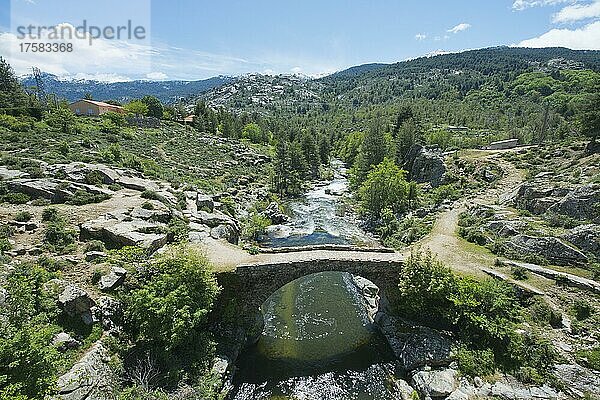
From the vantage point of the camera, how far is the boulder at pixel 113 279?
1958cm

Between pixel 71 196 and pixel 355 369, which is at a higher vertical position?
pixel 71 196

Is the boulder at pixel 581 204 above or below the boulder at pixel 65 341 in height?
above

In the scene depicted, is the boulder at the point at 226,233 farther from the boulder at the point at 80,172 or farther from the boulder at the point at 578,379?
the boulder at the point at 578,379

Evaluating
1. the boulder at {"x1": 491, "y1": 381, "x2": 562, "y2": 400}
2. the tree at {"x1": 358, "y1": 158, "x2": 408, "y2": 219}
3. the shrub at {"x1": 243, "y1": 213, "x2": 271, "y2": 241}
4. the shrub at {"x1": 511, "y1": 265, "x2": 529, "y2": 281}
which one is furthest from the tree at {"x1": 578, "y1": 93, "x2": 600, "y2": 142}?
the shrub at {"x1": 243, "y1": 213, "x2": 271, "y2": 241}

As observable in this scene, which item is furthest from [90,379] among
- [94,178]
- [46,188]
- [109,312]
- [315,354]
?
[94,178]

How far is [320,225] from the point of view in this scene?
4838 centimetres

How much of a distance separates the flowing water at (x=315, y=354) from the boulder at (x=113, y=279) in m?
9.31

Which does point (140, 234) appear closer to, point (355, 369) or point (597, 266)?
point (355, 369)

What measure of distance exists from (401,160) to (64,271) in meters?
65.6

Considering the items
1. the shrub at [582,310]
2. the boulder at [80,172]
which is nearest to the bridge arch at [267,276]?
the shrub at [582,310]

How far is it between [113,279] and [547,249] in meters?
32.6

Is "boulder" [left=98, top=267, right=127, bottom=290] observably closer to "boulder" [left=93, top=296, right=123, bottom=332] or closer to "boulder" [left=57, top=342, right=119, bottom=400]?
"boulder" [left=93, top=296, right=123, bottom=332]

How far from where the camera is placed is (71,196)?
96.1ft

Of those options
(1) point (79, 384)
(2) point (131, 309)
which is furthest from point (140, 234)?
(1) point (79, 384)
